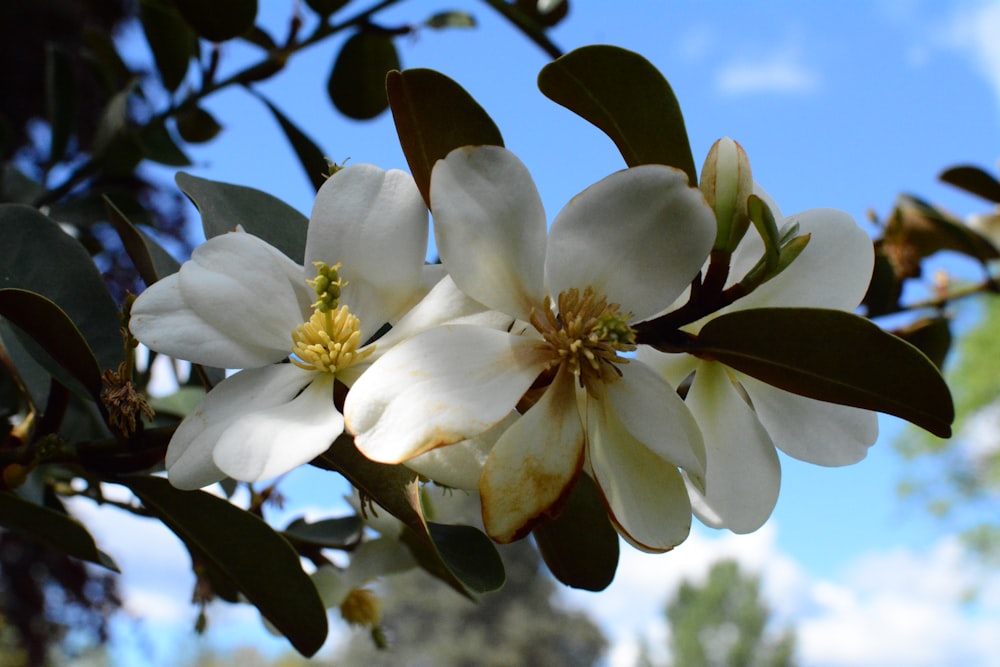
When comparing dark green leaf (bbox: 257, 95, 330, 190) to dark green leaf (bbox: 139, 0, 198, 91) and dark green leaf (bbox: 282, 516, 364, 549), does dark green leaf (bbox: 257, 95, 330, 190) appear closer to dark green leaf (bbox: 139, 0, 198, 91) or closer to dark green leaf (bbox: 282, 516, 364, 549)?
dark green leaf (bbox: 139, 0, 198, 91)

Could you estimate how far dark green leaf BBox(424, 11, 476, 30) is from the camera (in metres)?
1.15

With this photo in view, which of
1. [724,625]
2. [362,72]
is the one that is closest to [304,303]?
[362,72]

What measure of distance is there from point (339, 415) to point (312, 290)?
0.26 ft

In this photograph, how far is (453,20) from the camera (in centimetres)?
116

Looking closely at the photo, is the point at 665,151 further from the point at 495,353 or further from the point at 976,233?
the point at 976,233

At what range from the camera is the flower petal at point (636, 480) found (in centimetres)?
41

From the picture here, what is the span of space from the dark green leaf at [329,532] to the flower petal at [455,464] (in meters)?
0.29

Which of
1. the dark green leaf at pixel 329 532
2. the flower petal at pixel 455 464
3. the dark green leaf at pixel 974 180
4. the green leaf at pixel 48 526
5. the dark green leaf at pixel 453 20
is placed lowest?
the green leaf at pixel 48 526

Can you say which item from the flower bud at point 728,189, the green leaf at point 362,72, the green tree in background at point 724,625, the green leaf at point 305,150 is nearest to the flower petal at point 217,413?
the flower bud at point 728,189

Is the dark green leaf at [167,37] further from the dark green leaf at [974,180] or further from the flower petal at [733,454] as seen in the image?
the dark green leaf at [974,180]

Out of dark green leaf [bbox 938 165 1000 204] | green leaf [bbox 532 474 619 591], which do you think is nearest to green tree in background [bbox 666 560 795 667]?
dark green leaf [bbox 938 165 1000 204]

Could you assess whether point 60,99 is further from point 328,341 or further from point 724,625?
point 724,625

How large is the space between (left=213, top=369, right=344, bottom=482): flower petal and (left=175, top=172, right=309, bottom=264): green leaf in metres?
0.13

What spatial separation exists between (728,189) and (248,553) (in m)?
0.31
